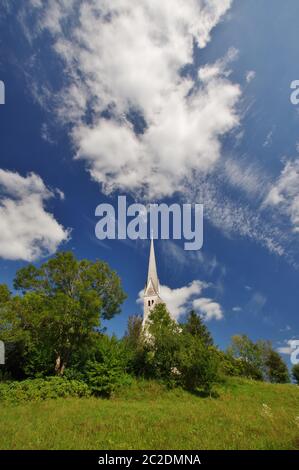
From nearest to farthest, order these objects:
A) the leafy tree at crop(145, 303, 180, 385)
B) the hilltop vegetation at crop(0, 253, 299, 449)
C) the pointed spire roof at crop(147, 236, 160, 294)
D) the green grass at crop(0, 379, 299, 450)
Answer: the green grass at crop(0, 379, 299, 450) → the hilltop vegetation at crop(0, 253, 299, 449) → the leafy tree at crop(145, 303, 180, 385) → the pointed spire roof at crop(147, 236, 160, 294)

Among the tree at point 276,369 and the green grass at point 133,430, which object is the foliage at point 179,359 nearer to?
the green grass at point 133,430

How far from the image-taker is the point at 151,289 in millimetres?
72812

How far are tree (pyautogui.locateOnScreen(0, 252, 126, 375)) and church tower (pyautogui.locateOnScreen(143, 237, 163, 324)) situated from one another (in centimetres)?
4702

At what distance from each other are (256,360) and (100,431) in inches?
1809

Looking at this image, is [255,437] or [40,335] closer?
[255,437]

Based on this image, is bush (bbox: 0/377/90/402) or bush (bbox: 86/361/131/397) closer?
bush (bbox: 0/377/90/402)

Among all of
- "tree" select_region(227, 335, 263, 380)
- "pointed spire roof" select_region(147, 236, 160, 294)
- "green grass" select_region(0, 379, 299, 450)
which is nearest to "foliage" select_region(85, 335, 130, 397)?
"green grass" select_region(0, 379, 299, 450)

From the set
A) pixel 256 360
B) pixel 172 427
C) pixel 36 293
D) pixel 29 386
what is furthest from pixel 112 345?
pixel 256 360

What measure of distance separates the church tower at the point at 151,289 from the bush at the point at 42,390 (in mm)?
51286

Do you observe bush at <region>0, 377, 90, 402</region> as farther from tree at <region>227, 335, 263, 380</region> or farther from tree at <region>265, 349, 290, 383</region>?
tree at <region>265, 349, 290, 383</region>

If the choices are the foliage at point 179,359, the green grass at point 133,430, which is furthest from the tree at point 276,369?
the green grass at point 133,430

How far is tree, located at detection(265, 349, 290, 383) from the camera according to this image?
4903 cm
